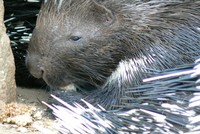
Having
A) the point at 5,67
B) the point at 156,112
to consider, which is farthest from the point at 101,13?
the point at 156,112

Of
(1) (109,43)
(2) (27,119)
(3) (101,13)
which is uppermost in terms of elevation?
(3) (101,13)

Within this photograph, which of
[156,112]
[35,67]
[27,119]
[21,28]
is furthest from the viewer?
[21,28]

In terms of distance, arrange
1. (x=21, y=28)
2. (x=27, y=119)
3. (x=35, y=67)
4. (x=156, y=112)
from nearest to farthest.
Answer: (x=156, y=112) → (x=27, y=119) → (x=35, y=67) → (x=21, y=28)

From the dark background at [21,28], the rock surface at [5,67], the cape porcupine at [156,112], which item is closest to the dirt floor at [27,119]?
the rock surface at [5,67]

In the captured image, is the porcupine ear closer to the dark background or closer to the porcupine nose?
the porcupine nose

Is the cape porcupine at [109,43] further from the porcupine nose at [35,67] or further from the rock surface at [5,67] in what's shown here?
the rock surface at [5,67]

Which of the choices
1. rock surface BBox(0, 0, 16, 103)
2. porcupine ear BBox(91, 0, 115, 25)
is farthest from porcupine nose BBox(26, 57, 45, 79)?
porcupine ear BBox(91, 0, 115, 25)

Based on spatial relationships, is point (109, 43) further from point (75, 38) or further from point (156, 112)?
point (156, 112)
